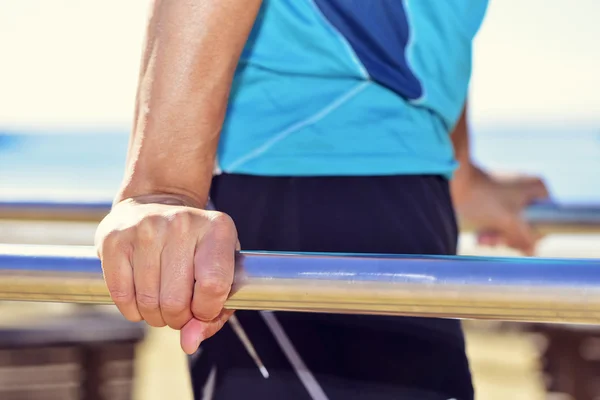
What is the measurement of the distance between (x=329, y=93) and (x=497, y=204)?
71cm

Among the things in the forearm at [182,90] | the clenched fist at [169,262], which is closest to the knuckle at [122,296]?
the clenched fist at [169,262]

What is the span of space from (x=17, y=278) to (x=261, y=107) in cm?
35

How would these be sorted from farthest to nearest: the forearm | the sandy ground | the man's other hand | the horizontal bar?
the sandy ground, the man's other hand, the forearm, the horizontal bar

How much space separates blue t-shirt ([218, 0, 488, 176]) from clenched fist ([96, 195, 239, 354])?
0.25 m

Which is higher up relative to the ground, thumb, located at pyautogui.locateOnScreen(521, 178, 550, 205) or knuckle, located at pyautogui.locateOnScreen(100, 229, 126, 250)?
knuckle, located at pyautogui.locateOnScreen(100, 229, 126, 250)

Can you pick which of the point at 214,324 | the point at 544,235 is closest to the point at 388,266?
the point at 214,324

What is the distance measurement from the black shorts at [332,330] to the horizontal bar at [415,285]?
189 mm

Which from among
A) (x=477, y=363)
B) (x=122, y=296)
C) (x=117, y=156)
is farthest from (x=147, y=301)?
(x=117, y=156)

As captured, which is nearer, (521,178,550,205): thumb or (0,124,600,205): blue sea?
(521,178,550,205): thumb

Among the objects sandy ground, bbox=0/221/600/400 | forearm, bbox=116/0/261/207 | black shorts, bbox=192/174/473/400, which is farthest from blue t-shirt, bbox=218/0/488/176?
sandy ground, bbox=0/221/600/400

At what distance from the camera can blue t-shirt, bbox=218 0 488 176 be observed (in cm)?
95

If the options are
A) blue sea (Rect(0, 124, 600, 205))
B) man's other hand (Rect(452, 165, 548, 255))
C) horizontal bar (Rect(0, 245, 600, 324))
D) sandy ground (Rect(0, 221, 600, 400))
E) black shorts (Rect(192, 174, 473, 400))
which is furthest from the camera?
blue sea (Rect(0, 124, 600, 205))

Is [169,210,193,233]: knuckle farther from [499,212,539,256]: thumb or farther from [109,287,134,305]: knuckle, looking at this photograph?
[499,212,539,256]: thumb

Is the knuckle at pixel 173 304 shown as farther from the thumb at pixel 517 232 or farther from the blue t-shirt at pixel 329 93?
the thumb at pixel 517 232
